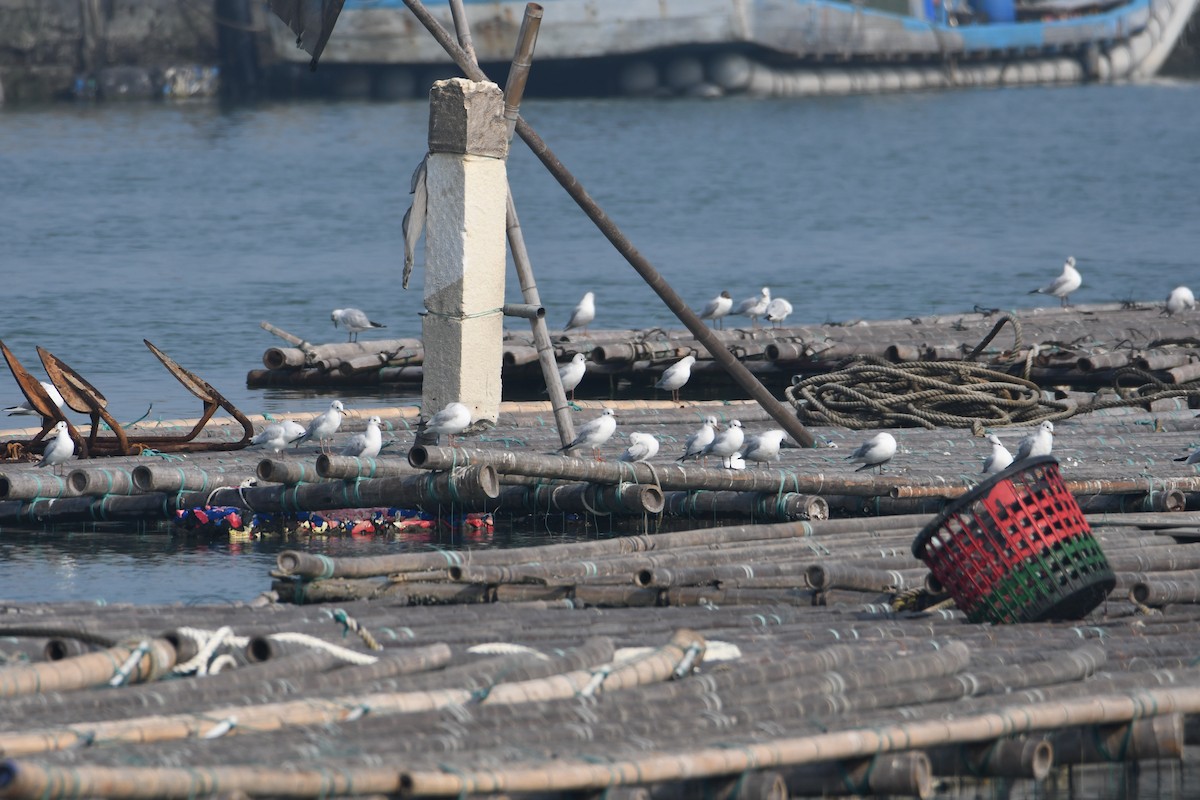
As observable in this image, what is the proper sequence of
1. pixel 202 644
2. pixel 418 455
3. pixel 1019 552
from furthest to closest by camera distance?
pixel 418 455 → pixel 1019 552 → pixel 202 644

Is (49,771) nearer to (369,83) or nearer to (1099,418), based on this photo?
(1099,418)

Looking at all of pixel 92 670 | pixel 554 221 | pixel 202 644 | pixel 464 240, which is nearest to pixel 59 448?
pixel 464 240

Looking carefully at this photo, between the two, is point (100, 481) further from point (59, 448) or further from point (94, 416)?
point (94, 416)

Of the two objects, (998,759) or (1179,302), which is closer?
(998,759)

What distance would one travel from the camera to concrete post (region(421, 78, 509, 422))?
13953 millimetres

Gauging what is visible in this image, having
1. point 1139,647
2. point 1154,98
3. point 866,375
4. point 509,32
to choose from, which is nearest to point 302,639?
point 1139,647

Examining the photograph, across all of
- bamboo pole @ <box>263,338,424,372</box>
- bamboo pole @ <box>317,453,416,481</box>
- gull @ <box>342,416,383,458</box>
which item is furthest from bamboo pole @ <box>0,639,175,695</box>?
bamboo pole @ <box>263,338,424,372</box>

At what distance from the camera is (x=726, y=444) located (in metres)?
13.7

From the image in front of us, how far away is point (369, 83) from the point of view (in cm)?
7788

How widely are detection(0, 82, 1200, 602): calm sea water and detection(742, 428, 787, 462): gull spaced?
3.36 metres

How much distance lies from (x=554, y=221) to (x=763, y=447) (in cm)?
3611

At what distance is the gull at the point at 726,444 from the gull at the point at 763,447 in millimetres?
75

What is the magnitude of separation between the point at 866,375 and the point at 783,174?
4638 cm

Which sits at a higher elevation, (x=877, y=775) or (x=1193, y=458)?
(x=877, y=775)
